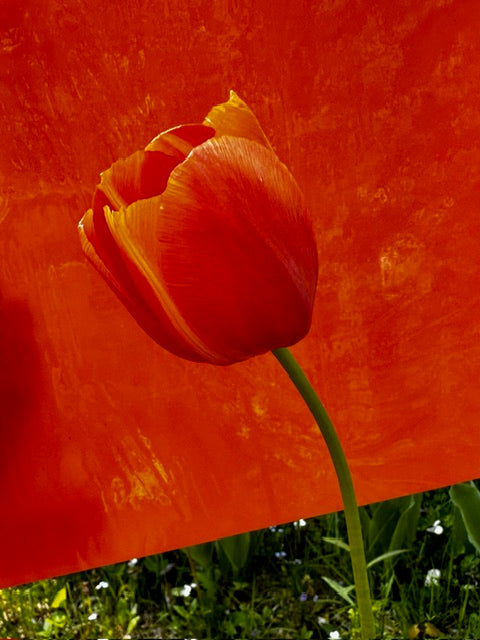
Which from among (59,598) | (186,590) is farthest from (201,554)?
(59,598)

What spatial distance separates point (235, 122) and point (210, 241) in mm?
77

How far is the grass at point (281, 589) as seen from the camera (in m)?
0.98

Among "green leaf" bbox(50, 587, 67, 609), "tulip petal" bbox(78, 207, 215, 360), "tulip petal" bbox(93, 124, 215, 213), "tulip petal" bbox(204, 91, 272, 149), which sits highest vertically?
"tulip petal" bbox(204, 91, 272, 149)

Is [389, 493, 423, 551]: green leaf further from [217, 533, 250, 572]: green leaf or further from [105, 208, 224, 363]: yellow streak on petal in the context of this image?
[105, 208, 224, 363]: yellow streak on petal

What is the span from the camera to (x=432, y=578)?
38.8 inches

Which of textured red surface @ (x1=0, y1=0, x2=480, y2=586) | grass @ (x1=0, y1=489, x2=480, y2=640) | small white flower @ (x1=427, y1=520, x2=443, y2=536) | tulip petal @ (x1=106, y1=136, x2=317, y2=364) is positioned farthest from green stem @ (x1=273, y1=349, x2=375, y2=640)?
small white flower @ (x1=427, y1=520, x2=443, y2=536)

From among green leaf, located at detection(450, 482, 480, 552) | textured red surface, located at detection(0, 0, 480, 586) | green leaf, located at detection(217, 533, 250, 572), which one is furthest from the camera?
green leaf, located at detection(217, 533, 250, 572)

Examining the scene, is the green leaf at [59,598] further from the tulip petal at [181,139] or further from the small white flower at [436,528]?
the tulip petal at [181,139]

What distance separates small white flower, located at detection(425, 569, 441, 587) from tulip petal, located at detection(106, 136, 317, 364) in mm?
536

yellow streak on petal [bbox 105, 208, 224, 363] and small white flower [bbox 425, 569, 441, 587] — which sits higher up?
yellow streak on petal [bbox 105, 208, 224, 363]

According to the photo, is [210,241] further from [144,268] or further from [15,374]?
[15,374]

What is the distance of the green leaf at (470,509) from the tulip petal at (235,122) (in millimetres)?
495

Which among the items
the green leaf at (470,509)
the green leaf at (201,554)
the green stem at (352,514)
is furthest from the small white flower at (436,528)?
the green stem at (352,514)

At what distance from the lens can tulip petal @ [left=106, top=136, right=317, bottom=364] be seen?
1.64 ft
